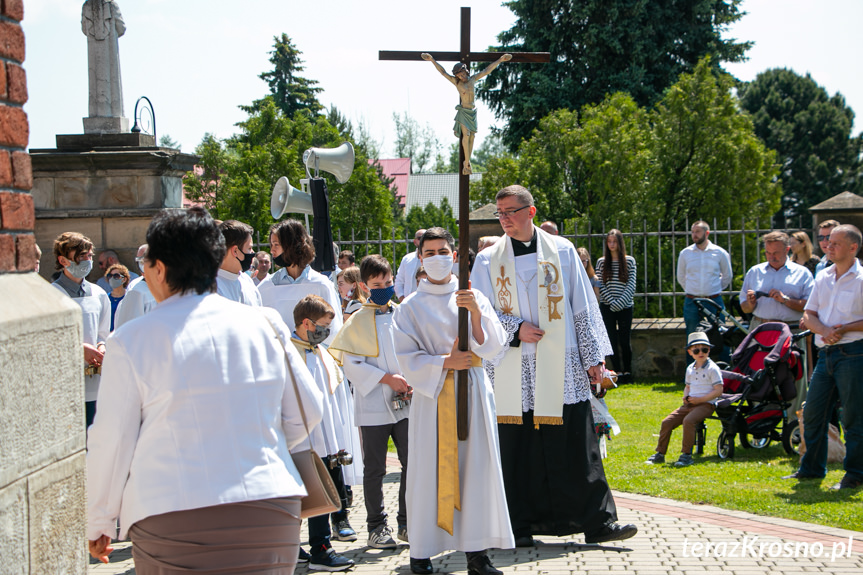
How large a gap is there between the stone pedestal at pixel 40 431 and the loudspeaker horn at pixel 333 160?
19.1 feet

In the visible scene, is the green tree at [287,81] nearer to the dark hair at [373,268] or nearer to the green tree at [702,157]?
the green tree at [702,157]

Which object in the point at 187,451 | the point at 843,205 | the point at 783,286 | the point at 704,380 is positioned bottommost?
the point at 704,380

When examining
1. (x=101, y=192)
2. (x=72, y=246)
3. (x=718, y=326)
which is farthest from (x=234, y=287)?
(x=718, y=326)

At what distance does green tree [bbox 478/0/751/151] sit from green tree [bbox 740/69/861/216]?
14.5 metres

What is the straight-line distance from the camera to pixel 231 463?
2775mm

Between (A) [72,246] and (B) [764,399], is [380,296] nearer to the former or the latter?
(A) [72,246]

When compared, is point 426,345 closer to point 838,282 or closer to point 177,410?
point 177,410

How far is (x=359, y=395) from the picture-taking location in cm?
608

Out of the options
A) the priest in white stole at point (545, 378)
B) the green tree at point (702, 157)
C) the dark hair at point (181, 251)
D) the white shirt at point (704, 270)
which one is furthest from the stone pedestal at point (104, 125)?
the green tree at point (702, 157)

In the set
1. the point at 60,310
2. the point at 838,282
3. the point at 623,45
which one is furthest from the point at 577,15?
the point at 60,310

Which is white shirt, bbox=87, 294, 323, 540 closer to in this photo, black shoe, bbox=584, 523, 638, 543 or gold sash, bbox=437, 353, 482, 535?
gold sash, bbox=437, 353, 482, 535

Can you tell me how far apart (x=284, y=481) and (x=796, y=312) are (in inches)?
323

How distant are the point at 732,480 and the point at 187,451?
571 cm

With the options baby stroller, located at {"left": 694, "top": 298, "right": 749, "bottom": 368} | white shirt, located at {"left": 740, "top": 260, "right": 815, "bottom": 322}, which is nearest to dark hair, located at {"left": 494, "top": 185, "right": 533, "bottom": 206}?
white shirt, located at {"left": 740, "top": 260, "right": 815, "bottom": 322}
